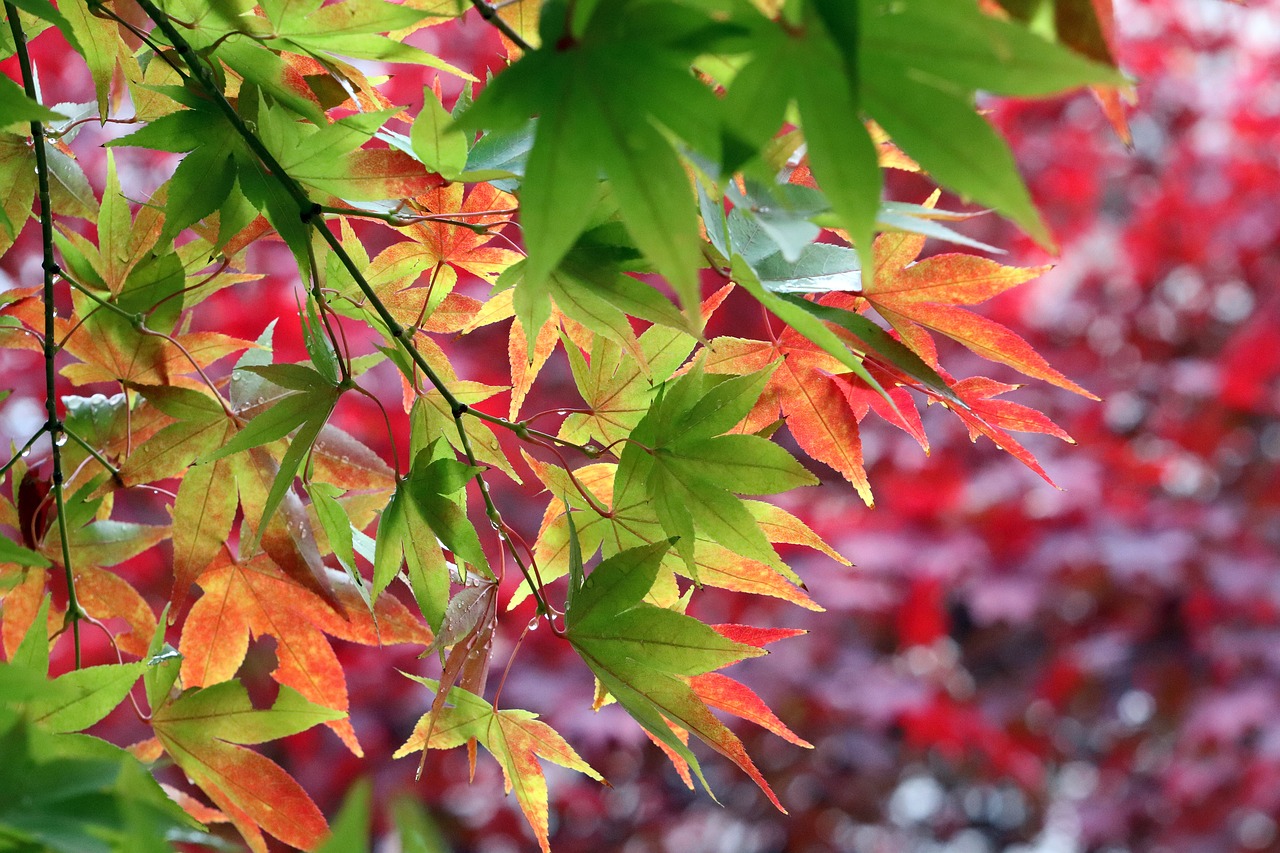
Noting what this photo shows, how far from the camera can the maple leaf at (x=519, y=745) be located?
0.52 metres

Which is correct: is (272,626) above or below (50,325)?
below

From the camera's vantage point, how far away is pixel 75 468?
0.65 metres

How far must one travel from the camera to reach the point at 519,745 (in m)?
0.54

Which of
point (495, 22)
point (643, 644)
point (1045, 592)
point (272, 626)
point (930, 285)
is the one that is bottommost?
point (1045, 592)

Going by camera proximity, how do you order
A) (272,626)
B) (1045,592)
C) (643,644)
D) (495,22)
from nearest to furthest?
(495,22)
(643,644)
(272,626)
(1045,592)

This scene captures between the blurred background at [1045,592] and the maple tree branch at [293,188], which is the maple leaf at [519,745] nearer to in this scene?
the maple tree branch at [293,188]

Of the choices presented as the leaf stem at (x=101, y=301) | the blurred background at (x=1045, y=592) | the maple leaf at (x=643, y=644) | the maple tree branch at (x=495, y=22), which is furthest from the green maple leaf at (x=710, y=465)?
the blurred background at (x=1045, y=592)

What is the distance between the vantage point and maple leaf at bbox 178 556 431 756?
24.4 inches

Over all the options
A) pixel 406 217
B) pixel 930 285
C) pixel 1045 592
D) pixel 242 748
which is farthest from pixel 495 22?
pixel 1045 592

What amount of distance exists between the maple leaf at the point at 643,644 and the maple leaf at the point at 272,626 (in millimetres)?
176

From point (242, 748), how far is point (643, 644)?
0.20 metres

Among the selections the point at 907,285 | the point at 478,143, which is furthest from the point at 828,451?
the point at 478,143

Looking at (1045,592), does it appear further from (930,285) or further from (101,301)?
(101,301)

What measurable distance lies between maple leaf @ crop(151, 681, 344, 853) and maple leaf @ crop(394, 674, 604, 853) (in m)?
0.05
